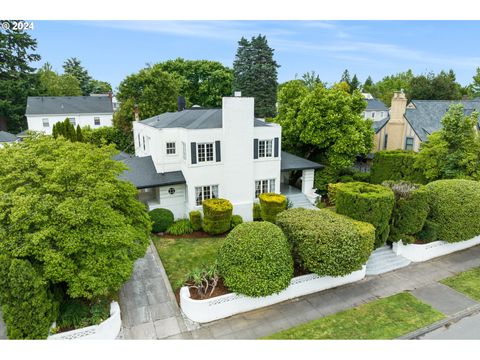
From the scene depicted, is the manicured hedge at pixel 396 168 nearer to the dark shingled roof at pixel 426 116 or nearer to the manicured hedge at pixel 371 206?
the dark shingled roof at pixel 426 116

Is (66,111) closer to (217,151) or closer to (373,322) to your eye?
(217,151)

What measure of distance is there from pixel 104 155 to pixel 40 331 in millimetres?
6096

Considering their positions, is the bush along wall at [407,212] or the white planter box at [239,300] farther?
the bush along wall at [407,212]

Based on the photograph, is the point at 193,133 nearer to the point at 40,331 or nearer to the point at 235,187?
the point at 235,187

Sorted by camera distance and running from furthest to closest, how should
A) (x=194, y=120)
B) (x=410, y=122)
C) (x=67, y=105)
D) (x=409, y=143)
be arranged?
(x=67, y=105) < (x=409, y=143) < (x=410, y=122) < (x=194, y=120)

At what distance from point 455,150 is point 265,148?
12.7 m

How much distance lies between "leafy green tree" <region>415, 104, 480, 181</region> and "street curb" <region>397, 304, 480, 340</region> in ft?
34.9

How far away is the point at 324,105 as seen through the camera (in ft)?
75.9

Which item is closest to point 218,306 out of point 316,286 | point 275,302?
point 275,302

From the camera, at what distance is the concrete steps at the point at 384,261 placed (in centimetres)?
1466

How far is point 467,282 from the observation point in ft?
45.3

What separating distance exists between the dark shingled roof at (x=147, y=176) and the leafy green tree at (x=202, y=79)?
27.6 m

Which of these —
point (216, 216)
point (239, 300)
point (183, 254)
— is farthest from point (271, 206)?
point (239, 300)

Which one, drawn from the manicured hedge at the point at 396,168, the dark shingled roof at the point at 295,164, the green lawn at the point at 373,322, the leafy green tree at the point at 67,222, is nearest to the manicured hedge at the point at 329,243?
the green lawn at the point at 373,322
